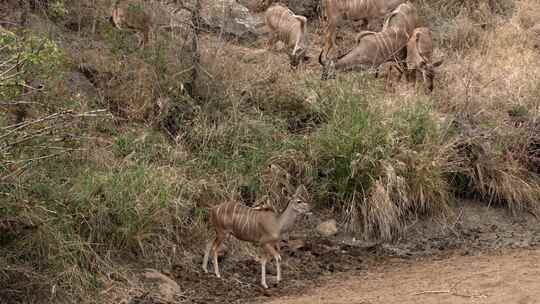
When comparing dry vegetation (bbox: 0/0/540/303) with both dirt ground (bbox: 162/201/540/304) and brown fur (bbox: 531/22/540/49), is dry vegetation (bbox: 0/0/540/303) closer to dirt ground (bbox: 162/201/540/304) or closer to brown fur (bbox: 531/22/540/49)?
dirt ground (bbox: 162/201/540/304)

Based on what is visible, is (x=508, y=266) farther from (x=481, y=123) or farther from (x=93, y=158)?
(x=93, y=158)

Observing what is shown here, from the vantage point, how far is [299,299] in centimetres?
809

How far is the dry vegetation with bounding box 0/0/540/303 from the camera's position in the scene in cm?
790

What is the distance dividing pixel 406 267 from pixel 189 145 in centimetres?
222

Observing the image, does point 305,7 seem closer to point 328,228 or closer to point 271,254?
point 328,228

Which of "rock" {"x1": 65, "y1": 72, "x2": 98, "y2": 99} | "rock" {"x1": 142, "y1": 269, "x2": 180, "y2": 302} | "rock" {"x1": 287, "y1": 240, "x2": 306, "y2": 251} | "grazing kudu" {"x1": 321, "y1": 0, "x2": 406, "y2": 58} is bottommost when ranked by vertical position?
"rock" {"x1": 142, "y1": 269, "x2": 180, "y2": 302}

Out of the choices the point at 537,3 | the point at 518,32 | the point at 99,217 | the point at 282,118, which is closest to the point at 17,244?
the point at 99,217

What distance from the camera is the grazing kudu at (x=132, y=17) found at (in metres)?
10.4

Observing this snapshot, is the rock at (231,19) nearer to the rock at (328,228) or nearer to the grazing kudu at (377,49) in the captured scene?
the grazing kudu at (377,49)

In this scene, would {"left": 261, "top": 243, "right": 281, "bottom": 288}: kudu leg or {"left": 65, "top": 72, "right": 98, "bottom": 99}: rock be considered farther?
{"left": 65, "top": 72, "right": 98, "bottom": 99}: rock

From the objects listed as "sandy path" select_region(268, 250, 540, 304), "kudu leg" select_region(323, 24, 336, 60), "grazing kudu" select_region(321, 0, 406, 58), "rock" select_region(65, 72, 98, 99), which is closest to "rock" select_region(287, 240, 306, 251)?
"sandy path" select_region(268, 250, 540, 304)

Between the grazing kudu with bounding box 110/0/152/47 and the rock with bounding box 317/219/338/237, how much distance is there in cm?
254

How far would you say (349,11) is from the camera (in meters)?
12.3

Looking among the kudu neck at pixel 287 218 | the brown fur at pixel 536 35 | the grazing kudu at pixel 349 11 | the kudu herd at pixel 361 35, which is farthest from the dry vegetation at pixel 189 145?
the brown fur at pixel 536 35
